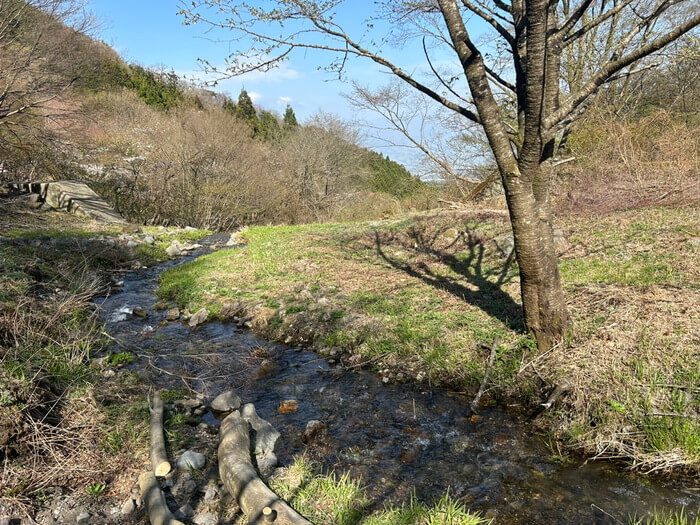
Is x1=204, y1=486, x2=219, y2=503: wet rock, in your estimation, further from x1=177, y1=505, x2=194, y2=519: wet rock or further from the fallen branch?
the fallen branch

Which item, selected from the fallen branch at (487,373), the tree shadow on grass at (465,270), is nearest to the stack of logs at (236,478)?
the fallen branch at (487,373)

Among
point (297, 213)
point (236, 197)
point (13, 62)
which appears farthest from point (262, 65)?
point (297, 213)

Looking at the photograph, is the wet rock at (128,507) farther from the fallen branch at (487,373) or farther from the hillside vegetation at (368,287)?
the fallen branch at (487,373)

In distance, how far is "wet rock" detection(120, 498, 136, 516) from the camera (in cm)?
286

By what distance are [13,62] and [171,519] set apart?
1441 cm

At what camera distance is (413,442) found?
3877 mm

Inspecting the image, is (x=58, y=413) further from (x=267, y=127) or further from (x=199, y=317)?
(x=267, y=127)

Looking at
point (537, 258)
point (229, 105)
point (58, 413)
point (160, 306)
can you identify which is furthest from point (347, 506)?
point (229, 105)

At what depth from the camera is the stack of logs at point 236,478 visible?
2.58m

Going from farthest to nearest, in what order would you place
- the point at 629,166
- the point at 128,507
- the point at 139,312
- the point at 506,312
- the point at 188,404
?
the point at 629,166 → the point at 139,312 → the point at 506,312 → the point at 188,404 → the point at 128,507

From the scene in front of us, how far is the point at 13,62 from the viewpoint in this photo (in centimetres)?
1141

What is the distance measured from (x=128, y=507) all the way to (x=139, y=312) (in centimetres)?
552

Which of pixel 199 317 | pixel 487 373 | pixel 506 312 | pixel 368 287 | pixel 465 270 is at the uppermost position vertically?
pixel 465 270

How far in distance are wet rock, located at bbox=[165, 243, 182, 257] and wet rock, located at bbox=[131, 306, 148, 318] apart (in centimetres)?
563
